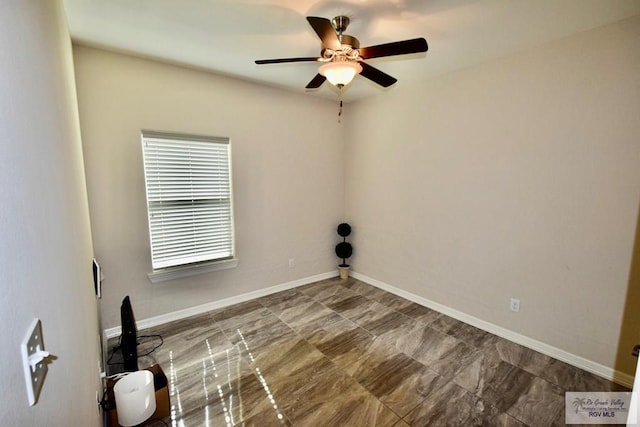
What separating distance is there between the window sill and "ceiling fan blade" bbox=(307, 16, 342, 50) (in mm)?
2542

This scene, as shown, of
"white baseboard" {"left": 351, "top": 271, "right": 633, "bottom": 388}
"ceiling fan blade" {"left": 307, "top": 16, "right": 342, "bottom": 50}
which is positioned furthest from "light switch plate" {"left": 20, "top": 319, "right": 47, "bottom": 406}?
"white baseboard" {"left": 351, "top": 271, "right": 633, "bottom": 388}

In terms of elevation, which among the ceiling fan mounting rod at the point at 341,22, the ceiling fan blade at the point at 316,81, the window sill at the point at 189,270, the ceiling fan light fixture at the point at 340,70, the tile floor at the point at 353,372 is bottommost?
the tile floor at the point at 353,372

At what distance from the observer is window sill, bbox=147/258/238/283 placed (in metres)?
2.95

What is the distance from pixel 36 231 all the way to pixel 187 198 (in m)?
2.45

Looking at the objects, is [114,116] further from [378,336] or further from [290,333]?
[378,336]

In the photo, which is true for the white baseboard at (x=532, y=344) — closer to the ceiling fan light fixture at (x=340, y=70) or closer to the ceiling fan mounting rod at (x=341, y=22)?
the ceiling fan light fixture at (x=340, y=70)

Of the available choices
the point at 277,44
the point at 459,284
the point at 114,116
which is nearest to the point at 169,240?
the point at 114,116

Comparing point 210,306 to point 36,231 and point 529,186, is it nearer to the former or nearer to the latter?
point 36,231

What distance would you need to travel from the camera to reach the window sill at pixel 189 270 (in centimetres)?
295

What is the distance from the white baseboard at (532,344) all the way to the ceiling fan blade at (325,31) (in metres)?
2.95

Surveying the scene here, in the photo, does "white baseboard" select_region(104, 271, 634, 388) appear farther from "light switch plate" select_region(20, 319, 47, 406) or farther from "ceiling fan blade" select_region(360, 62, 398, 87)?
"light switch plate" select_region(20, 319, 47, 406)

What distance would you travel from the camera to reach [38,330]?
2.14ft

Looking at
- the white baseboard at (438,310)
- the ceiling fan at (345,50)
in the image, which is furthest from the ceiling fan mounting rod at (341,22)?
the white baseboard at (438,310)

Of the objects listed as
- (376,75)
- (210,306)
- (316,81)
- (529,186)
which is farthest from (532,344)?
(210,306)
